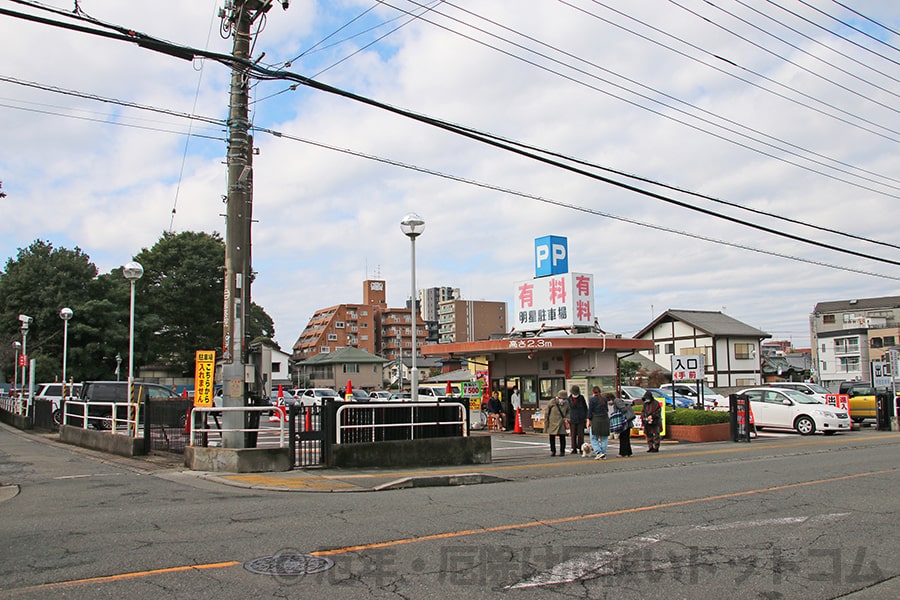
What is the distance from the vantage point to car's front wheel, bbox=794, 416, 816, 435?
2562cm

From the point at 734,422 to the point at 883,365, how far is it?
40.0 feet

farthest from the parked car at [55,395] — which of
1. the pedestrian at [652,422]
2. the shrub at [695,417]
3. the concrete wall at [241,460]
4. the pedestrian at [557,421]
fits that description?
the shrub at [695,417]

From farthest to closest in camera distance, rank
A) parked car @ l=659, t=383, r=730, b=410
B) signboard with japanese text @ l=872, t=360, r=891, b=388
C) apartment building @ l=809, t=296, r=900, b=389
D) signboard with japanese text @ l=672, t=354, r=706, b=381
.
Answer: apartment building @ l=809, t=296, r=900, b=389, parked car @ l=659, t=383, r=730, b=410, signboard with japanese text @ l=872, t=360, r=891, b=388, signboard with japanese text @ l=672, t=354, r=706, b=381

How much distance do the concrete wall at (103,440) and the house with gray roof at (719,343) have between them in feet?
168

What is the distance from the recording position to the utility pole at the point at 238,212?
14016 mm

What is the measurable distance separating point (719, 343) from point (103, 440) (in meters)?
55.8

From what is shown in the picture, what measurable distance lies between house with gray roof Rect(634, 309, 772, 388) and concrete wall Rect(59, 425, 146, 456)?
5109 cm

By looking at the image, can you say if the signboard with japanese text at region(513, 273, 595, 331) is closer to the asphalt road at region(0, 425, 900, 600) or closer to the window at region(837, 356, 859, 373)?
the asphalt road at region(0, 425, 900, 600)

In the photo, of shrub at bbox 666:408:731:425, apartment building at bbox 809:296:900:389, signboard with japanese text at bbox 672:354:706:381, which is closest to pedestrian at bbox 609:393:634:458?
signboard with japanese text at bbox 672:354:706:381

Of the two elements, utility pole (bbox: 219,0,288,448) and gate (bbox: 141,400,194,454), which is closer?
utility pole (bbox: 219,0,288,448)

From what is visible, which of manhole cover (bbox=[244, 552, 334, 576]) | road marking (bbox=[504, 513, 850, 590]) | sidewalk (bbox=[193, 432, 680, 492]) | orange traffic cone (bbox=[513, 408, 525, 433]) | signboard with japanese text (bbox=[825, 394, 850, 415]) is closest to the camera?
road marking (bbox=[504, 513, 850, 590])

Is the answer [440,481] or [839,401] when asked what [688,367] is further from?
[440,481]

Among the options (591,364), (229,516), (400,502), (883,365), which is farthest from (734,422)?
(229,516)

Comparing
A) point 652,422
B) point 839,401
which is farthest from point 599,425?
point 839,401
